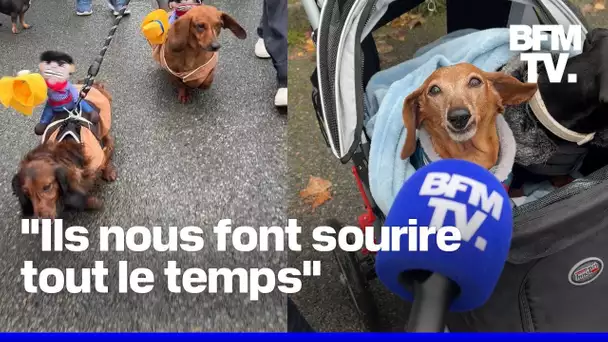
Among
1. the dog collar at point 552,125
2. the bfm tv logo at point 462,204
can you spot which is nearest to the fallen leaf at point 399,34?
the dog collar at point 552,125

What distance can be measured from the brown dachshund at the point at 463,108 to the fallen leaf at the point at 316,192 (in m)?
0.79

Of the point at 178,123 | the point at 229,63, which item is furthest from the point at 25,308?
the point at 229,63

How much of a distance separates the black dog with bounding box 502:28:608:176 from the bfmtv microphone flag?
0.61 metres

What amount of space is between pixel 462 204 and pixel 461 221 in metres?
0.02

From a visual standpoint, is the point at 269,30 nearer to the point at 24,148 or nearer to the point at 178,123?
the point at 178,123

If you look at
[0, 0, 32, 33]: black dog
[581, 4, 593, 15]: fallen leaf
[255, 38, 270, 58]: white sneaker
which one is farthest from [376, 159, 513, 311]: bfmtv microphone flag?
[0, 0, 32, 33]: black dog

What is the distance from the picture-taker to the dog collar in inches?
43.7

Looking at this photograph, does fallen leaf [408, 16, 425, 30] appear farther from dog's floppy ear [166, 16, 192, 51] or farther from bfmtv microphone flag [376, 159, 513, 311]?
bfmtv microphone flag [376, 159, 513, 311]

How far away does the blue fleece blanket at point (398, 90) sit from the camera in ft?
3.71

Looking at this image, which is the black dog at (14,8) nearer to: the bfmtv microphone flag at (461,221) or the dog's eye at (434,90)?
the dog's eye at (434,90)

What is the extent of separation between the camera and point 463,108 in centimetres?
102

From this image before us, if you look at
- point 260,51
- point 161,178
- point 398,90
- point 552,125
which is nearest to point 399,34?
point 260,51
